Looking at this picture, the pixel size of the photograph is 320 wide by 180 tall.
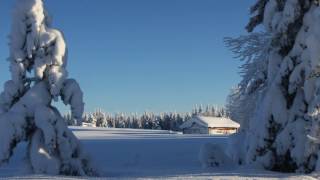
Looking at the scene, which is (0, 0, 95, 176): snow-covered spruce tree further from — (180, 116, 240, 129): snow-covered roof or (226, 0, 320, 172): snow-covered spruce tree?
(180, 116, 240, 129): snow-covered roof

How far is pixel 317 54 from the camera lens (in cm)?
1352

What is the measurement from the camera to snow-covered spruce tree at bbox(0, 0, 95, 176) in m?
15.7

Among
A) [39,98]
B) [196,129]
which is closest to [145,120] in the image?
[196,129]

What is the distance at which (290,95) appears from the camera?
596 inches

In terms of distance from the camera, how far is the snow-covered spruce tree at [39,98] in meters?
15.7

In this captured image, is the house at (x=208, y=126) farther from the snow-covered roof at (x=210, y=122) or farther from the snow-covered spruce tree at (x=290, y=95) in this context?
the snow-covered spruce tree at (x=290, y=95)

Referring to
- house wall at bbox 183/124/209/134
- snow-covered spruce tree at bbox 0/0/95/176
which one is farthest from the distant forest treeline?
snow-covered spruce tree at bbox 0/0/95/176

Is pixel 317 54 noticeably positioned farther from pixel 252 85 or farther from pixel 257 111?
pixel 252 85

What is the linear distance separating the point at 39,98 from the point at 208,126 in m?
77.2

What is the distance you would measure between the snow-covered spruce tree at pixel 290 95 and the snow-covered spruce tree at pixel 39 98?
518 centimetres

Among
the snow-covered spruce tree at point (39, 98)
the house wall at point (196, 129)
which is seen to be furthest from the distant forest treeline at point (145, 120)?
the snow-covered spruce tree at point (39, 98)

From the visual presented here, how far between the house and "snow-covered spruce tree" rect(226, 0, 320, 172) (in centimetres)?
7686

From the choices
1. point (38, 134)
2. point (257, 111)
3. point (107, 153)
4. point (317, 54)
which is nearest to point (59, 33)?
point (38, 134)

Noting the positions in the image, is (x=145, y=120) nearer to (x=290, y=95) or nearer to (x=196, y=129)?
(x=196, y=129)
